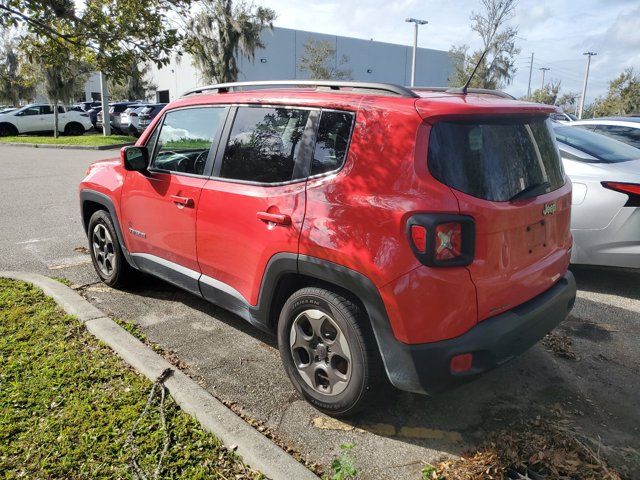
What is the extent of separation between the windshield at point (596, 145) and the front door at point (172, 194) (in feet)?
11.8

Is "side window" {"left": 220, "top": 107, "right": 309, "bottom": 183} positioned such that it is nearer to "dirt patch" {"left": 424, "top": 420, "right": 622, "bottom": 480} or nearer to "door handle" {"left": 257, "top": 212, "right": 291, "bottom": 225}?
"door handle" {"left": 257, "top": 212, "right": 291, "bottom": 225}

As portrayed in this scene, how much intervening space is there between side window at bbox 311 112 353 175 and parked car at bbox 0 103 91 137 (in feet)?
88.9

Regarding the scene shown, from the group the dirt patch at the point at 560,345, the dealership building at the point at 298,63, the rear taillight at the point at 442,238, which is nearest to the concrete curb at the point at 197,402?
the rear taillight at the point at 442,238

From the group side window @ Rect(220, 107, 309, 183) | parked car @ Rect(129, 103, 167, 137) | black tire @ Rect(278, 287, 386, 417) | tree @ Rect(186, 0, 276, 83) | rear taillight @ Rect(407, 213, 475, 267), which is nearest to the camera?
rear taillight @ Rect(407, 213, 475, 267)

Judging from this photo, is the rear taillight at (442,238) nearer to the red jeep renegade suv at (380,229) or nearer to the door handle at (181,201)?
the red jeep renegade suv at (380,229)

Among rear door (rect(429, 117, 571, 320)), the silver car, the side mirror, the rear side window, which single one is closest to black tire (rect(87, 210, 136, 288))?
the side mirror

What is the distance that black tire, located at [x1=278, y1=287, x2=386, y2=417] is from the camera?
2.71m

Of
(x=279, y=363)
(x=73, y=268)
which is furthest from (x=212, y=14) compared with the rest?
(x=279, y=363)

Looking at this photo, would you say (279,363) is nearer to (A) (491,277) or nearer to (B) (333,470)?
(B) (333,470)

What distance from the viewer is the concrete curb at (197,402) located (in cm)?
253

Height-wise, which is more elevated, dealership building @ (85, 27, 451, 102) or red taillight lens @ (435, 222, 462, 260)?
dealership building @ (85, 27, 451, 102)

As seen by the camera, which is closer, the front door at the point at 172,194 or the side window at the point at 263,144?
the side window at the point at 263,144

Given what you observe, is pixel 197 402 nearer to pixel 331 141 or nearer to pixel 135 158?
pixel 331 141

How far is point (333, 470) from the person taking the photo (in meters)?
2.59
